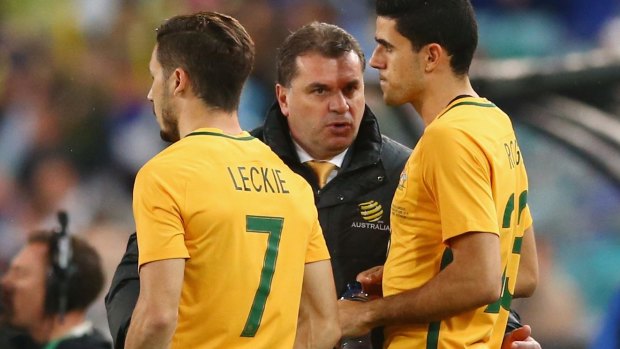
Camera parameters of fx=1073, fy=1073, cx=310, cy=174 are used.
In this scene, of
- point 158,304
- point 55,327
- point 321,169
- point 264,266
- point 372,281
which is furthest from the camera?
point 55,327

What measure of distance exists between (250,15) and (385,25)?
3.16m

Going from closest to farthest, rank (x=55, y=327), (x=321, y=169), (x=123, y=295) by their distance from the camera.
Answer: (x=123, y=295)
(x=321, y=169)
(x=55, y=327)

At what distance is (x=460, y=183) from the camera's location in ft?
8.31

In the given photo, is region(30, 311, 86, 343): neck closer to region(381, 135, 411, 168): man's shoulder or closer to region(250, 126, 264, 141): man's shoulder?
region(250, 126, 264, 141): man's shoulder

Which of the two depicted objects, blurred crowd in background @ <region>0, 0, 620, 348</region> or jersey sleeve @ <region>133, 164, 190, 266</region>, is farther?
blurred crowd in background @ <region>0, 0, 620, 348</region>

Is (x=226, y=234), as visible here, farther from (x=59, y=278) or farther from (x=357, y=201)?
(x=59, y=278)

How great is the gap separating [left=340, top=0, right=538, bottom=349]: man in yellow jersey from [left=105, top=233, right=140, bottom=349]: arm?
59cm

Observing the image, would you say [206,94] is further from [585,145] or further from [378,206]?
[585,145]

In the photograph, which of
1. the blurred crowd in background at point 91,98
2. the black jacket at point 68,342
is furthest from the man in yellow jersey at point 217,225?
the blurred crowd in background at point 91,98

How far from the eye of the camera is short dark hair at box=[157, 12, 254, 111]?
99.5 inches

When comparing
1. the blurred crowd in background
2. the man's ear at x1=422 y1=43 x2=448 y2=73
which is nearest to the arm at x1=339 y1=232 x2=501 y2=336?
the man's ear at x1=422 y1=43 x2=448 y2=73

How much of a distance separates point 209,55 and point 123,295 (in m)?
0.82

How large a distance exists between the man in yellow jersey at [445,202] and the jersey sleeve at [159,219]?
616 mm

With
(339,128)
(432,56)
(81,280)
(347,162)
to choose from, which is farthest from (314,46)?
(81,280)
